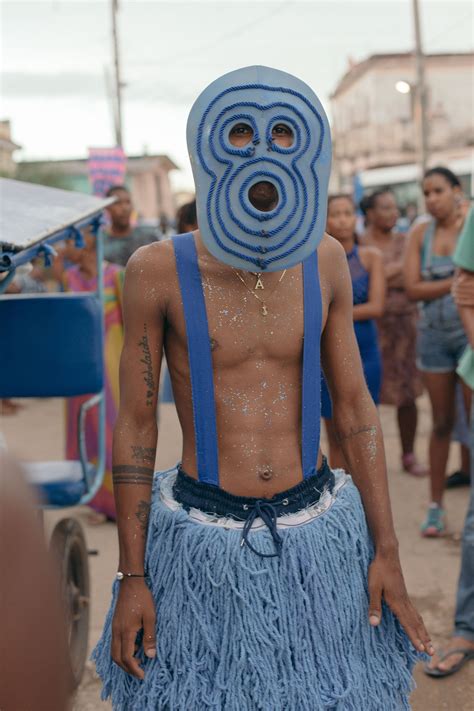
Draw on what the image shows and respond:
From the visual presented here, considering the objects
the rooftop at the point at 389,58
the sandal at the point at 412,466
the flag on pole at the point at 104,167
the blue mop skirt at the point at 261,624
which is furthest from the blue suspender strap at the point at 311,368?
the rooftop at the point at 389,58

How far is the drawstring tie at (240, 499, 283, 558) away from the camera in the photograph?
1861 mm

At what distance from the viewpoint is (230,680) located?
1.80 m

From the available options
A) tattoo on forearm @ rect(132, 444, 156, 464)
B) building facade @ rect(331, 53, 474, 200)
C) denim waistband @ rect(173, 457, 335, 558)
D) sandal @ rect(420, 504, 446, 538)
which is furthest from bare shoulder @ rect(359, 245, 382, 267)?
building facade @ rect(331, 53, 474, 200)

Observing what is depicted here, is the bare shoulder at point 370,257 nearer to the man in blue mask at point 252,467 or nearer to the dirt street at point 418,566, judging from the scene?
the dirt street at point 418,566

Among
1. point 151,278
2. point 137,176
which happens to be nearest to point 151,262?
point 151,278

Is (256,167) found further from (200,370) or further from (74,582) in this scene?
(74,582)

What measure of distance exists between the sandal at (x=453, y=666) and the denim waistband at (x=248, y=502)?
1505 millimetres

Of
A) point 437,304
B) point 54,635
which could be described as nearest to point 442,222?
point 437,304

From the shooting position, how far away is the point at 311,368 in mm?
1978

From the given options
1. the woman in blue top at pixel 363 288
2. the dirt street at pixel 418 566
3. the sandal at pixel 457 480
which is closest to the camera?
the dirt street at pixel 418 566

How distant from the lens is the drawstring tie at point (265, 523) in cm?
186

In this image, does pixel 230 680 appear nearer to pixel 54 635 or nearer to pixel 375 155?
pixel 54 635

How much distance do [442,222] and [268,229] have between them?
3209 millimetres

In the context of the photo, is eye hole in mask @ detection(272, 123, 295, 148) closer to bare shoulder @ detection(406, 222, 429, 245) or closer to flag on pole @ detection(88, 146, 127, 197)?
bare shoulder @ detection(406, 222, 429, 245)
